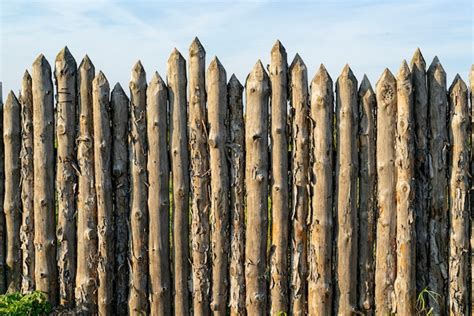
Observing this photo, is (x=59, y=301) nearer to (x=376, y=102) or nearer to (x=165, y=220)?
(x=165, y=220)

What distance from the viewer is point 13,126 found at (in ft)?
24.5

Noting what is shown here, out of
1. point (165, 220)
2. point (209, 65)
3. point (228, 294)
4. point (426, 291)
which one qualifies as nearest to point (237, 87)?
point (209, 65)

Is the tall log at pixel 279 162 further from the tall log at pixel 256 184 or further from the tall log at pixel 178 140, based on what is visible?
the tall log at pixel 178 140

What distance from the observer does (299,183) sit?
6.78 m

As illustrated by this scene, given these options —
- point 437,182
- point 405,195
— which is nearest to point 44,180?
point 405,195

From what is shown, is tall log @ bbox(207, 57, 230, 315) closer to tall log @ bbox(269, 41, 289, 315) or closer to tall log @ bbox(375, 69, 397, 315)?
tall log @ bbox(269, 41, 289, 315)

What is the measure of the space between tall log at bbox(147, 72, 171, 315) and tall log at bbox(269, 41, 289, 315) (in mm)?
1034

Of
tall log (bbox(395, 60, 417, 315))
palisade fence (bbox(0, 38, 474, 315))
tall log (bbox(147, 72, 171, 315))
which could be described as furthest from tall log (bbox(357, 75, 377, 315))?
tall log (bbox(147, 72, 171, 315))

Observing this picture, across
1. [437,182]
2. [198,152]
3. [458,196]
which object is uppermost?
[198,152]

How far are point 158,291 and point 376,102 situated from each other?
2.76 m

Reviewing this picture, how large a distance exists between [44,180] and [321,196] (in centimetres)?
277

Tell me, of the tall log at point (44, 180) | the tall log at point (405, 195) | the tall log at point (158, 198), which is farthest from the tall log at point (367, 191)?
the tall log at point (44, 180)

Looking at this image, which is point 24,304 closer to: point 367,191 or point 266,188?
point 266,188

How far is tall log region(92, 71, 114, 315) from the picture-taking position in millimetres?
7055
